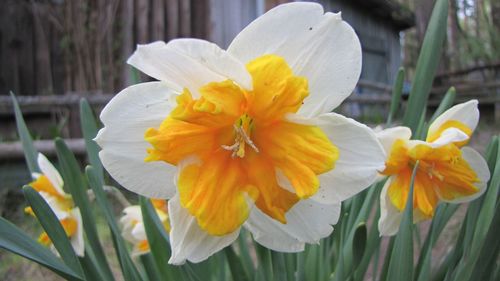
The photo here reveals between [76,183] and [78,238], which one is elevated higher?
[76,183]

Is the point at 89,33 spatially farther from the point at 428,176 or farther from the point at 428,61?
the point at 428,176

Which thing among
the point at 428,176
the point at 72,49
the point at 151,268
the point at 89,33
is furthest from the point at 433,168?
the point at 72,49

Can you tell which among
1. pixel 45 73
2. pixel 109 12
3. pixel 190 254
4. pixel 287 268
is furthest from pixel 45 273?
pixel 45 73

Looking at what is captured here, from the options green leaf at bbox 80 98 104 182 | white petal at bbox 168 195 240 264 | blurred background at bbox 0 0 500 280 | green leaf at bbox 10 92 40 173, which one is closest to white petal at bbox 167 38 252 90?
white petal at bbox 168 195 240 264

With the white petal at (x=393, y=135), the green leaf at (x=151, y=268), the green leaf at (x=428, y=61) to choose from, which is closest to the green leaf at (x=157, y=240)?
the green leaf at (x=151, y=268)

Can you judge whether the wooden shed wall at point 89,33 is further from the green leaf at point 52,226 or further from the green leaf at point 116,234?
the green leaf at point 52,226

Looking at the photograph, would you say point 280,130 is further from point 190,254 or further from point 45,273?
point 45,273

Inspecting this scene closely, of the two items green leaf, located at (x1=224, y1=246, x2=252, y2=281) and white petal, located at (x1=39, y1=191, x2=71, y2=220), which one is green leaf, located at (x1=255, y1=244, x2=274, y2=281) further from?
white petal, located at (x1=39, y1=191, x2=71, y2=220)
